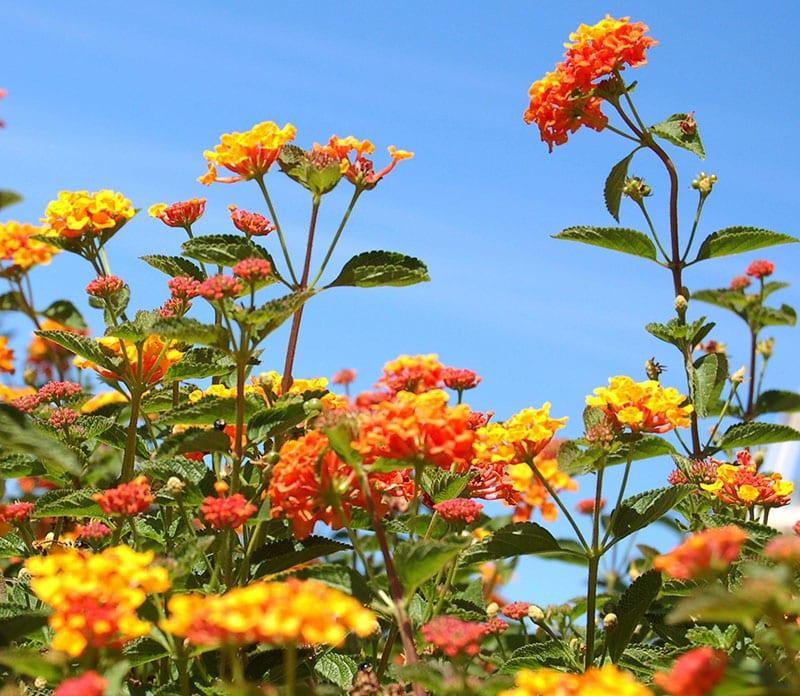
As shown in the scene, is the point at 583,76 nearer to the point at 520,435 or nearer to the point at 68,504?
the point at 520,435

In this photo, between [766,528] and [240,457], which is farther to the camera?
[766,528]

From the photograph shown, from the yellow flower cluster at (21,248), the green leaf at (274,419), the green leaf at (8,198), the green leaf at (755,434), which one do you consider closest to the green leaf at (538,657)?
the green leaf at (274,419)

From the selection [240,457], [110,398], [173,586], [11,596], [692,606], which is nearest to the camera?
[692,606]

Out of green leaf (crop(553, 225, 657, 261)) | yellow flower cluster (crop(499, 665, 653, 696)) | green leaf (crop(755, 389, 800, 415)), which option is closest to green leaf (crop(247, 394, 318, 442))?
yellow flower cluster (crop(499, 665, 653, 696))

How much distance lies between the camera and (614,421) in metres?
2.31

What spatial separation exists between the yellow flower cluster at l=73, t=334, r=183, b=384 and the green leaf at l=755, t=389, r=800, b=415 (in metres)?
2.09

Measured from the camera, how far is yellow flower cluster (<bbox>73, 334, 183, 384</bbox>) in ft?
9.03

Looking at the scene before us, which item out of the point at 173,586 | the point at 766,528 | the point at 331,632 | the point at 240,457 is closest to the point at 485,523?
the point at 766,528

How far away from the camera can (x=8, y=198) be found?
1.70 meters

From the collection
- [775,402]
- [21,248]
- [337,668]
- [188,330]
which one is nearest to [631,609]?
[337,668]

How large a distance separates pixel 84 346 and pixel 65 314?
2342 millimetres

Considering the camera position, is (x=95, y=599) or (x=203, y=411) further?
(x=203, y=411)

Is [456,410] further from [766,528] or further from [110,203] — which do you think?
[110,203]

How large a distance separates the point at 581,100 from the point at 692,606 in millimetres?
2455
